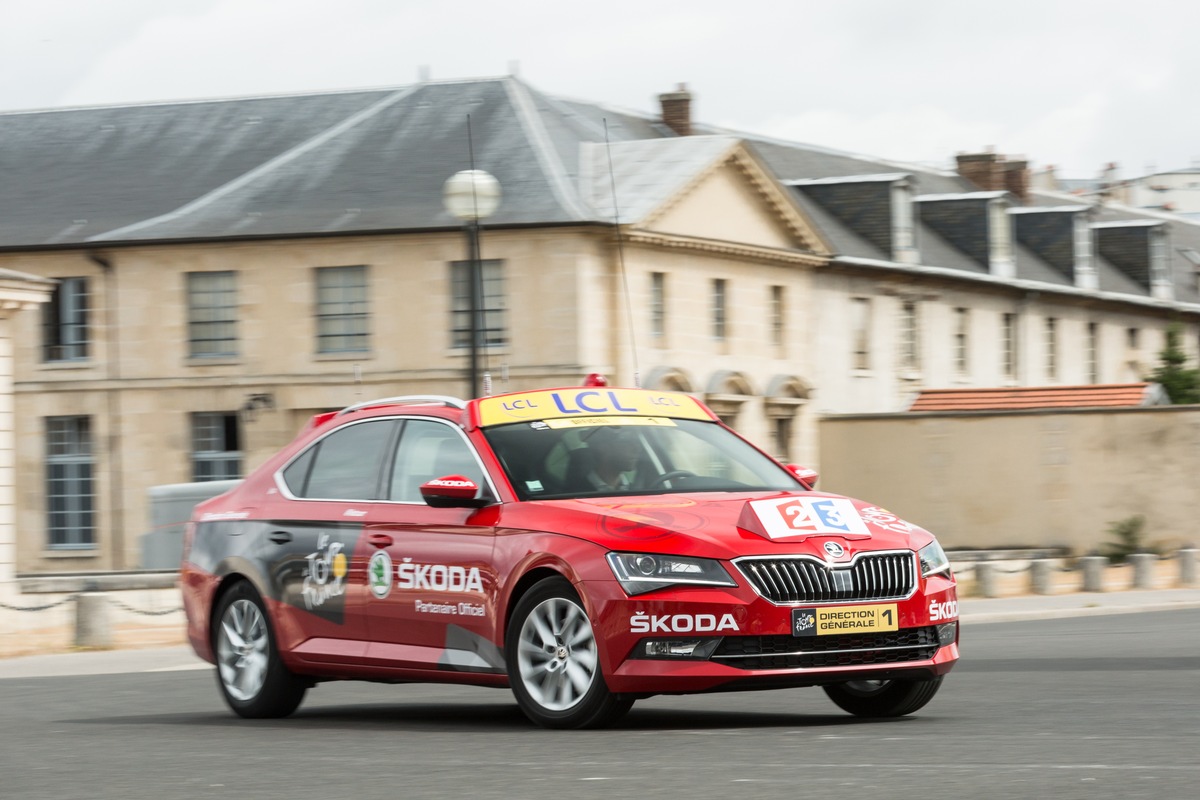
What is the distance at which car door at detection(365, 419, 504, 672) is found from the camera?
34.6 ft

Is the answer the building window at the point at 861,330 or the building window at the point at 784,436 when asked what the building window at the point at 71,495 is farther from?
the building window at the point at 861,330

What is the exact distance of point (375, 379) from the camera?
147ft

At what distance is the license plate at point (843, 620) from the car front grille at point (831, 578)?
0.14ft

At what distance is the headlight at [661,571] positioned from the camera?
31.8ft

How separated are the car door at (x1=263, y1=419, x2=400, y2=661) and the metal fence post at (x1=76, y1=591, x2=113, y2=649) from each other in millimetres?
11849

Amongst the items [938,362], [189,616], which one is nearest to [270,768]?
[189,616]

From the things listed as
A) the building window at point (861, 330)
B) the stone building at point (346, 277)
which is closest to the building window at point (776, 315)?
the stone building at point (346, 277)

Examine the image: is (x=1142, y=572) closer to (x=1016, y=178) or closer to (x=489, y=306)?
(x=489, y=306)

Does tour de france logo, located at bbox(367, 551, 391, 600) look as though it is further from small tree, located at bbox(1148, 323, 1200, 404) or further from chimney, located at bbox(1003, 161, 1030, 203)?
chimney, located at bbox(1003, 161, 1030, 203)

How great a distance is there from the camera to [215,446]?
149 ft

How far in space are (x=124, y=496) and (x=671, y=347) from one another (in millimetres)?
11663

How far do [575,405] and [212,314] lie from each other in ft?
116

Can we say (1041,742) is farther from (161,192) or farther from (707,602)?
(161,192)

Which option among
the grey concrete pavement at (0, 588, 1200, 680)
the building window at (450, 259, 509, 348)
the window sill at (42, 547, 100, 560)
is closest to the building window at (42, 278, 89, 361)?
the window sill at (42, 547, 100, 560)
